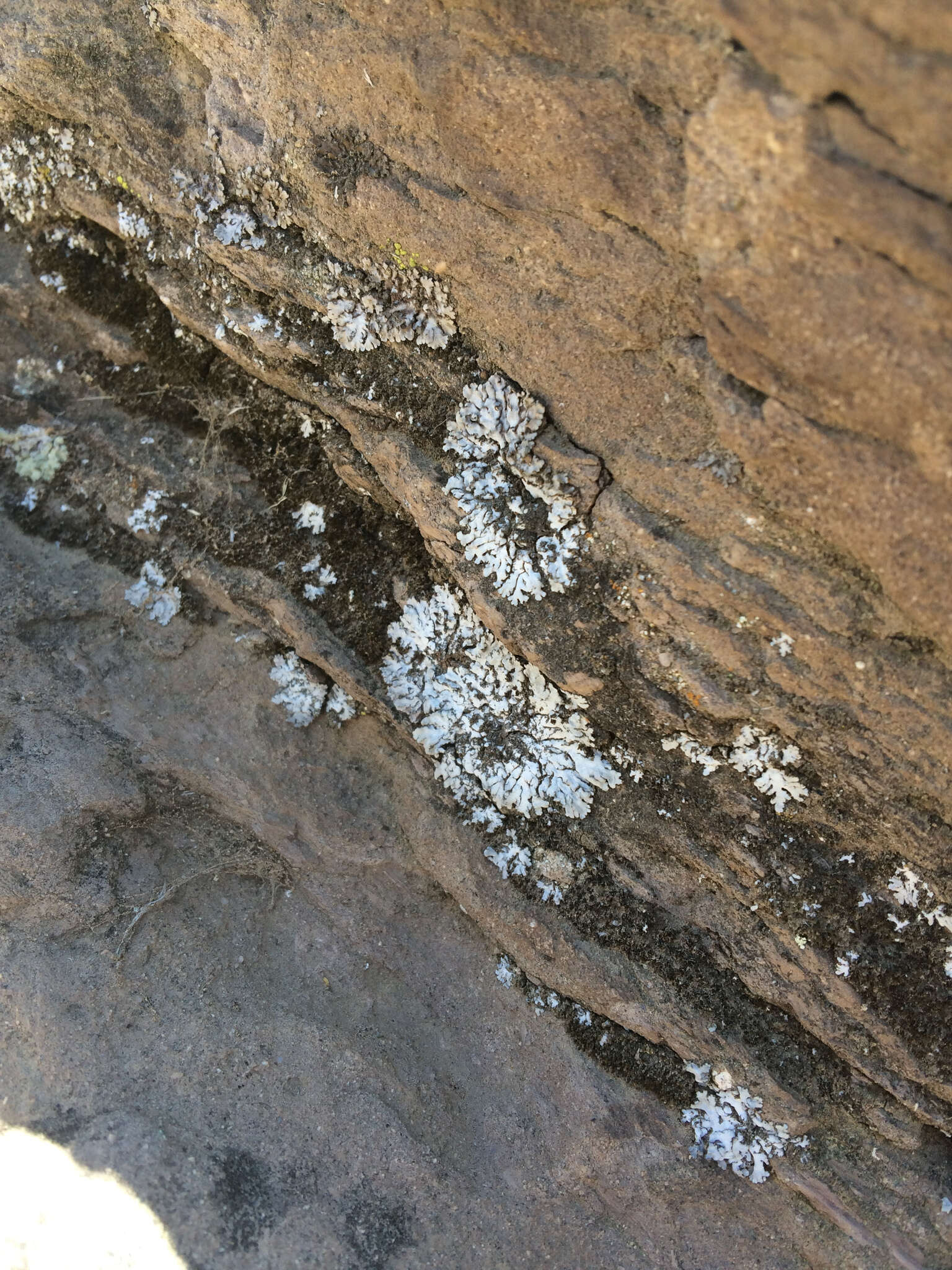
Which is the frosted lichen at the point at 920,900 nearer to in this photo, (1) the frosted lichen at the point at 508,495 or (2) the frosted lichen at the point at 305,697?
(1) the frosted lichen at the point at 508,495

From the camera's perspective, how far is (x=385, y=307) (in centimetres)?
338

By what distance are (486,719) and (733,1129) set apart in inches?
74.6

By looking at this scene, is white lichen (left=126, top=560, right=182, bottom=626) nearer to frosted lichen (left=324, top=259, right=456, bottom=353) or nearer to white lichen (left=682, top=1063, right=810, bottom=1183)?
frosted lichen (left=324, top=259, right=456, bottom=353)

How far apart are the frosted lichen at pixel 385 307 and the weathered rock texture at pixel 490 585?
0.06 meters

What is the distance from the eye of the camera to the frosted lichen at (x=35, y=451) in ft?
14.0

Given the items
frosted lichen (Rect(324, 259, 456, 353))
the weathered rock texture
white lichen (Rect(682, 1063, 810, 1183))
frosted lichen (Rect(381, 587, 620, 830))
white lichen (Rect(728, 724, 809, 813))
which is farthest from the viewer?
frosted lichen (Rect(381, 587, 620, 830))

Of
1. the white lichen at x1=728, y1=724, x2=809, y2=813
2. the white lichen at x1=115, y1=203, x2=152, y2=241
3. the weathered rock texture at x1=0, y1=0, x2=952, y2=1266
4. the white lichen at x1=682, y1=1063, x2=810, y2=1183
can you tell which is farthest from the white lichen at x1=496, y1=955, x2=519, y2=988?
the white lichen at x1=115, y1=203, x2=152, y2=241

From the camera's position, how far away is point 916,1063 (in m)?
3.24

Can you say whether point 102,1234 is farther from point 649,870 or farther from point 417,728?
point 649,870

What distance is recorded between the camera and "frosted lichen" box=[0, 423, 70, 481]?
14.0 ft

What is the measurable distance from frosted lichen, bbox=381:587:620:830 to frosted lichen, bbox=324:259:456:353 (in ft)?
3.48

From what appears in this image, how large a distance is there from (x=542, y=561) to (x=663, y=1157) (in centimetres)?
243

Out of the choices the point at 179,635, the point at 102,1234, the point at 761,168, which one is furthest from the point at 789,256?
the point at 102,1234

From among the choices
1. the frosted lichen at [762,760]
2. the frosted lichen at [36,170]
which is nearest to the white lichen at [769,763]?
the frosted lichen at [762,760]
